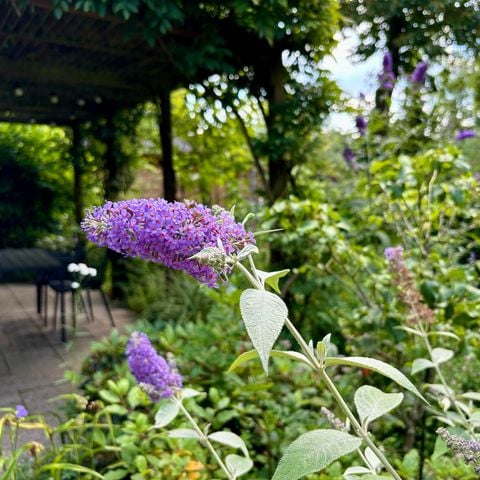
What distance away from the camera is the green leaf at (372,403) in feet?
2.07

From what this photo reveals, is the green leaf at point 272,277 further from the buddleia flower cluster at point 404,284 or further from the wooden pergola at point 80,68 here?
the wooden pergola at point 80,68

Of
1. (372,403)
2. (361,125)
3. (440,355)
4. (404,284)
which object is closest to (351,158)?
(361,125)

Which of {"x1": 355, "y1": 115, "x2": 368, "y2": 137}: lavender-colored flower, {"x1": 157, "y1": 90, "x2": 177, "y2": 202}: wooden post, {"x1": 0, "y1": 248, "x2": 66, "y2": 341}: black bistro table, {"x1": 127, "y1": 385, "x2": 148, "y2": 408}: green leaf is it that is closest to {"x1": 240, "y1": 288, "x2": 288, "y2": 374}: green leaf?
{"x1": 127, "y1": 385, "x2": 148, "y2": 408}: green leaf

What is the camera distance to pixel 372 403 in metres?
0.66

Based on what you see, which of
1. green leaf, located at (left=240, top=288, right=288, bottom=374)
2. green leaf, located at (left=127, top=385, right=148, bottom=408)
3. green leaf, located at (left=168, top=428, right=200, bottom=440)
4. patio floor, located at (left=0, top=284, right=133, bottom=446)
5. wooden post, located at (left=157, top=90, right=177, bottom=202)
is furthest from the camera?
wooden post, located at (left=157, top=90, right=177, bottom=202)

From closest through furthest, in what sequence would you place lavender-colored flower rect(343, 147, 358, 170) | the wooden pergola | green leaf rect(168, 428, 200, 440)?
green leaf rect(168, 428, 200, 440), lavender-colored flower rect(343, 147, 358, 170), the wooden pergola

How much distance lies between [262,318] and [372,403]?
278mm

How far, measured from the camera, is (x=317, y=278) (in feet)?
7.43

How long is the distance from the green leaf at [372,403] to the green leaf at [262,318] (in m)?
0.23

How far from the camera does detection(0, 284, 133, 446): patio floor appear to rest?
2.52 metres

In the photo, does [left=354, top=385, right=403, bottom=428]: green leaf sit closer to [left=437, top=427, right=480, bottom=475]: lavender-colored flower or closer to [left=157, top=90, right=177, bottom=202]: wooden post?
[left=437, top=427, right=480, bottom=475]: lavender-colored flower

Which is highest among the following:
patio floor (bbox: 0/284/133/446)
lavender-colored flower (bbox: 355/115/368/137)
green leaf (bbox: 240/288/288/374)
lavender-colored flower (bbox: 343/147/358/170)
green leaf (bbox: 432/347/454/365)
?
lavender-colored flower (bbox: 355/115/368/137)

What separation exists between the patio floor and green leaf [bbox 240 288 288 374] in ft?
6.83

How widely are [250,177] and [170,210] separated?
4.62m
